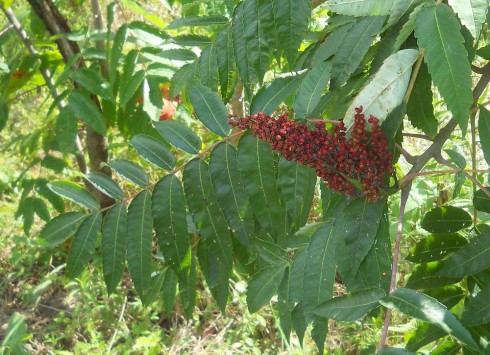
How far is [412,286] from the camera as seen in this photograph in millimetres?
1449

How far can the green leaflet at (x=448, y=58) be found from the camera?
3.06 feet

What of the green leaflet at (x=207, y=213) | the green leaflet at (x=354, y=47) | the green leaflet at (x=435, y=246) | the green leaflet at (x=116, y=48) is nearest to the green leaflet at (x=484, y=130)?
the green leaflet at (x=435, y=246)

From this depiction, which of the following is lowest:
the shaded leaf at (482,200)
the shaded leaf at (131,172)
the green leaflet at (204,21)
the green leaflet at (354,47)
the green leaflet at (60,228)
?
the shaded leaf at (482,200)

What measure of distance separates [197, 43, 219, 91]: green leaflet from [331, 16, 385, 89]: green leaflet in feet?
1.31

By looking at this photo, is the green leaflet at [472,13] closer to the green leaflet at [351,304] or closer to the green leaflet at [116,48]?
the green leaflet at [351,304]

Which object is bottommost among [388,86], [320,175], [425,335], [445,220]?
[425,335]

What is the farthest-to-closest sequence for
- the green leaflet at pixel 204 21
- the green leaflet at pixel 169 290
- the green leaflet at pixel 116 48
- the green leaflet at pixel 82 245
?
the green leaflet at pixel 116 48 → the green leaflet at pixel 169 290 → the green leaflet at pixel 204 21 → the green leaflet at pixel 82 245

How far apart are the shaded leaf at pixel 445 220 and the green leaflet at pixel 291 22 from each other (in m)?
0.55

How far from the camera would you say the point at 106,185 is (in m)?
1.44

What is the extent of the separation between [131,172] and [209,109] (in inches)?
8.9

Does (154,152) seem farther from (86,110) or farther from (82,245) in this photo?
(86,110)

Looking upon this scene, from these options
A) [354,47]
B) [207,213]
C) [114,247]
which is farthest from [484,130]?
[114,247]

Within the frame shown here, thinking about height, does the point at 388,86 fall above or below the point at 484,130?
above

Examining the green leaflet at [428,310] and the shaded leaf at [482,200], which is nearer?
the green leaflet at [428,310]
